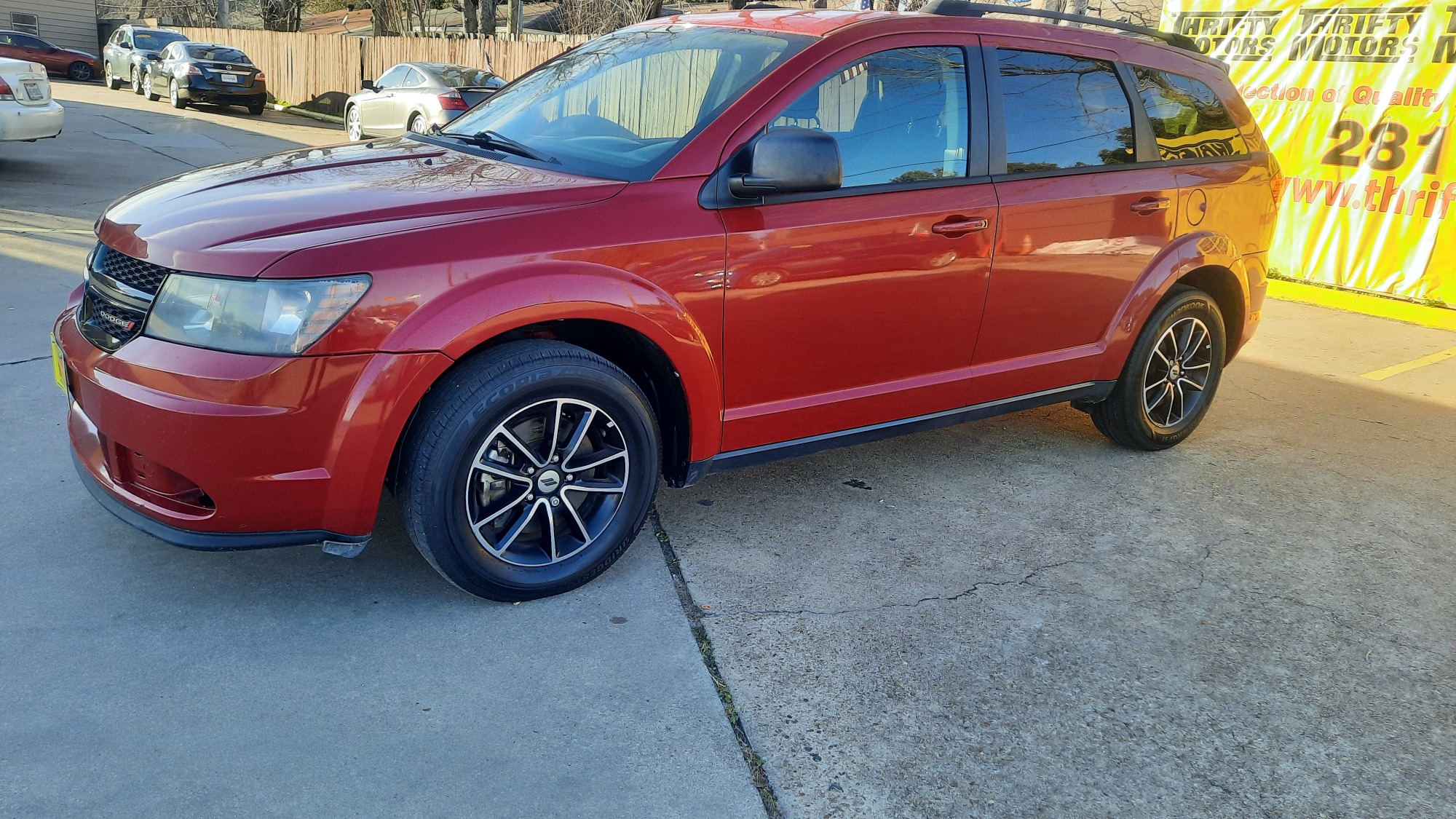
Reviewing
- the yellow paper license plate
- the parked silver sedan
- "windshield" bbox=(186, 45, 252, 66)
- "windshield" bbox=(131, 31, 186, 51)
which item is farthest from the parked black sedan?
the yellow paper license plate

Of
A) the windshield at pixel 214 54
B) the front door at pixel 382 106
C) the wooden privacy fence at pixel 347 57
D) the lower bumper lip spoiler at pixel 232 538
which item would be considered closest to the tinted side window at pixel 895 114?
the lower bumper lip spoiler at pixel 232 538

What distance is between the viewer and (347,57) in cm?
2417

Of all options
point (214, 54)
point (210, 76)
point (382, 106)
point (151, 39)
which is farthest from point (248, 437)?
point (151, 39)

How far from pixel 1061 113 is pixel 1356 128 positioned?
20.9 feet

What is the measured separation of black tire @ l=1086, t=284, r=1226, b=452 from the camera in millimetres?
4789

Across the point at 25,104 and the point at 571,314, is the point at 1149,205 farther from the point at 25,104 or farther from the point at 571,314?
the point at 25,104

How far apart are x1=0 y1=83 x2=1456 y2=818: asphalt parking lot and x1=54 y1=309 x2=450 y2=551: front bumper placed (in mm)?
350

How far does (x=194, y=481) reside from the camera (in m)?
2.89

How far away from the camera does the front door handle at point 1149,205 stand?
14.7 feet

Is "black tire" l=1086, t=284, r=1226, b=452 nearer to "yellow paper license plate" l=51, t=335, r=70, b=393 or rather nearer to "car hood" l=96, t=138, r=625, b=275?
"car hood" l=96, t=138, r=625, b=275

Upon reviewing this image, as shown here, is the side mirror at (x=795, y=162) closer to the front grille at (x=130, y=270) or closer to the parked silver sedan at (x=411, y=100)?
the front grille at (x=130, y=270)

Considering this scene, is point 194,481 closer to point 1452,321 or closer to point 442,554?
point 442,554

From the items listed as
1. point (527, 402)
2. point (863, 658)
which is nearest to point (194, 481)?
point (527, 402)

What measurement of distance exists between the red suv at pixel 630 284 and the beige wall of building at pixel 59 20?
4017cm
